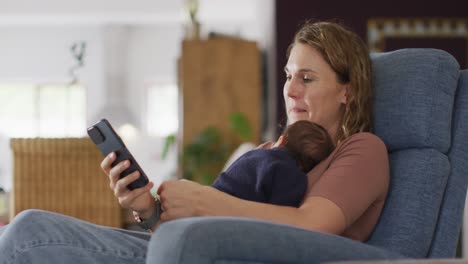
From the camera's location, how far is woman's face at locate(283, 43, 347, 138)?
7.09ft

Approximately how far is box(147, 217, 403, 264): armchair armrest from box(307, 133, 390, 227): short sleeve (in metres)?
0.24

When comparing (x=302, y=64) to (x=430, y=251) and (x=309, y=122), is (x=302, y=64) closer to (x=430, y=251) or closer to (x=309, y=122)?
(x=309, y=122)

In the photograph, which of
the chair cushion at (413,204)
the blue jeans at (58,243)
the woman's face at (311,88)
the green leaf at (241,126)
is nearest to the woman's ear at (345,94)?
the woman's face at (311,88)

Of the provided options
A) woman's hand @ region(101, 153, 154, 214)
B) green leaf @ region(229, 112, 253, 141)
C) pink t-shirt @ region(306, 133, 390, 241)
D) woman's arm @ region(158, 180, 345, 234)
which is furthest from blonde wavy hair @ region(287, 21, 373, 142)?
green leaf @ region(229, 112, 253, 141)

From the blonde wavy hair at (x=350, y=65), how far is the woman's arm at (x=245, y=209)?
36cm

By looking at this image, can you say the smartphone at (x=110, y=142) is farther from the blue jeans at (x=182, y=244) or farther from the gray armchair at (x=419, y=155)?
the gray armchair at (x=419, y=155)

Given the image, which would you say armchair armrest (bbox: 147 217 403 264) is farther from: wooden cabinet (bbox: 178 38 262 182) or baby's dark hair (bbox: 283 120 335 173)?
wooden cabinet (bbox: 178 38 262 182)

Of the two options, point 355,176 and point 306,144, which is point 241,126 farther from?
point 355,176

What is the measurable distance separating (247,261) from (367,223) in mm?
506

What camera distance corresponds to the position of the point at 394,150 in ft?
6.93

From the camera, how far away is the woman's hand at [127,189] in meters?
1.85

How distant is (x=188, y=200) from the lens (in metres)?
1.88

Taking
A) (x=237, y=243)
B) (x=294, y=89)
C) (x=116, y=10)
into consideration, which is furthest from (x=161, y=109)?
(x=237, y=243)

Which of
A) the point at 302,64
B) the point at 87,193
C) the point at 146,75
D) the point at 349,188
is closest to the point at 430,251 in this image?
the point at 349,188
